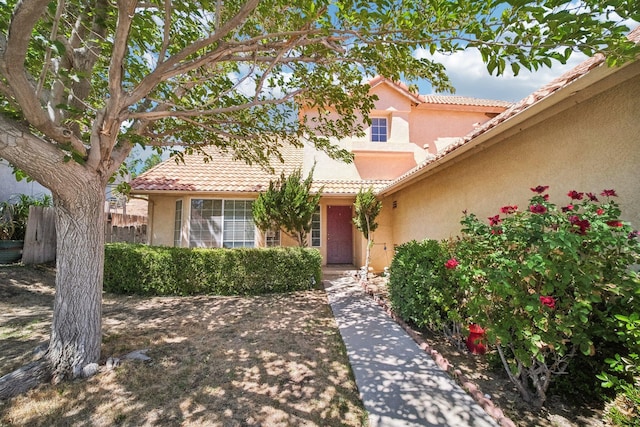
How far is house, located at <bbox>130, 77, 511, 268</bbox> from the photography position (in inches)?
437

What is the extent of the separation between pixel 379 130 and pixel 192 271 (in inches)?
410

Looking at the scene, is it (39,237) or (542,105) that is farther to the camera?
(39,237)

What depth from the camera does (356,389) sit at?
3.60 meters

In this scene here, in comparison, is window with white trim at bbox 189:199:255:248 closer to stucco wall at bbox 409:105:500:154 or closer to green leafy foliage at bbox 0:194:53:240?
green leafy foliage at bbox 0:194:53:240

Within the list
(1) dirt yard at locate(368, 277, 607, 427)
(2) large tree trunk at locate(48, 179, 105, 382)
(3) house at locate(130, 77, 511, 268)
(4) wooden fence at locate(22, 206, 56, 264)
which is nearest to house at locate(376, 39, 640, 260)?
(1) dirt yard at locate(368, 277, 607, 427)

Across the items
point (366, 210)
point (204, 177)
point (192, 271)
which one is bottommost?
point (192, 271)

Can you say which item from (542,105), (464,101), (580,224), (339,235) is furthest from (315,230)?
(464,101)

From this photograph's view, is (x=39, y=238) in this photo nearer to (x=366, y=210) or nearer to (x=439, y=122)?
(x=366, y=210)

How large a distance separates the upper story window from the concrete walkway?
9.51 m

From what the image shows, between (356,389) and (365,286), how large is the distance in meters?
5.49

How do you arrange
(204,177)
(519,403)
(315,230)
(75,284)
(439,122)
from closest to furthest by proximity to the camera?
(519,403) < (75,284) < (204,177) < (315,230) < (439,122)

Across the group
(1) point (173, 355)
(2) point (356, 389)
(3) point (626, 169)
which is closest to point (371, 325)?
(2) point (356, 389)

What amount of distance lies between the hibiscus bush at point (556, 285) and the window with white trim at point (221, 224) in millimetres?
9504

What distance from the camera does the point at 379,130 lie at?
13.3 metres
